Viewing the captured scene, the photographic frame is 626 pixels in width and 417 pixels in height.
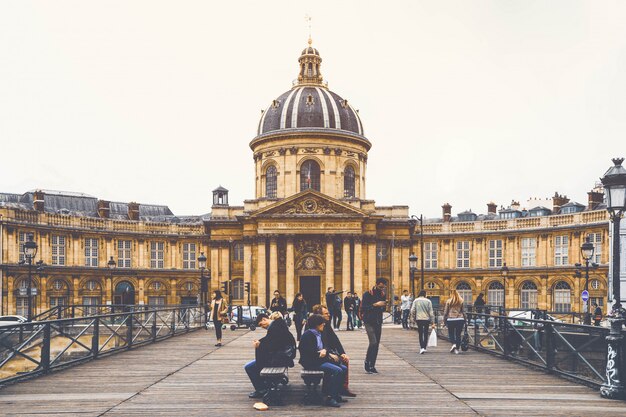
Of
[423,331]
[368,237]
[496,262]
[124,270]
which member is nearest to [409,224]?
[368,237]

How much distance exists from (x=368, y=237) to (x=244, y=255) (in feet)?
39.6

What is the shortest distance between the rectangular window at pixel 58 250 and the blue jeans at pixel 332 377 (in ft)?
201

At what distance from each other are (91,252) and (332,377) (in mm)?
63736

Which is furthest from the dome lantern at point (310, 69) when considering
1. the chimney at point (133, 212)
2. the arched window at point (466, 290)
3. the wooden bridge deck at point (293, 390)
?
the wooden bridge deck at point (293, 390)

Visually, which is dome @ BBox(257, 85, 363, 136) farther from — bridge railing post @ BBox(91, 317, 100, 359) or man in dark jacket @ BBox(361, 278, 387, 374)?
man in dark jacket @ BBox(361, 278, 387, 374)

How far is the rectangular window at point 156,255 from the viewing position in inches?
3061

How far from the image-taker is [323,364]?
14055 mm

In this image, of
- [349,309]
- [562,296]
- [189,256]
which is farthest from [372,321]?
[189,256]

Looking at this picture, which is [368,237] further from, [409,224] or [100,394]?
[100,394]

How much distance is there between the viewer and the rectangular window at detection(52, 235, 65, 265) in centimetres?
7025

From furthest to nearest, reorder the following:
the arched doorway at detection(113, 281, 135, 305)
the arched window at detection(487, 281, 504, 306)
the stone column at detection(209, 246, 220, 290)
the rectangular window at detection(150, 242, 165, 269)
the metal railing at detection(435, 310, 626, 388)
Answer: the rectangular window at detection(150, 242, 165, 269), the arched window at detection(487, 281, 504, 306), the arched doorway at detection(113, 281, 135, 305), the stone column at detection(209, 246, 220, 290), the metal railing at detection(435, 310, 626, 388)

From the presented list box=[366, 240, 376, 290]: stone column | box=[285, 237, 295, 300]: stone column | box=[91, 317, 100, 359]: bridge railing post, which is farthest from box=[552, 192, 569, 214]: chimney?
box=[91, 317, 100, 359]: bridge railing post

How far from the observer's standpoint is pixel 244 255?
71.8 metres

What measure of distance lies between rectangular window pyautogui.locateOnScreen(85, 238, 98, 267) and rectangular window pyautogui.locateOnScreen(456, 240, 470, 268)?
121 feet
